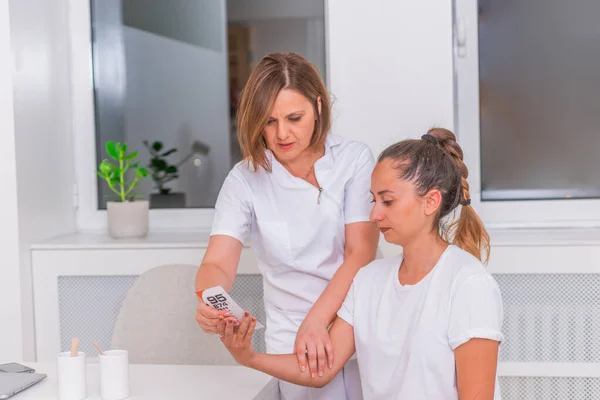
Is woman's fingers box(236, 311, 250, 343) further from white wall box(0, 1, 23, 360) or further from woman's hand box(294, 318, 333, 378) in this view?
white wall box(0, 1, 23, 360)

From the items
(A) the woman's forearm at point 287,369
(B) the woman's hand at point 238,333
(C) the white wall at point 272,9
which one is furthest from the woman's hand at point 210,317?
(C) the white wall at point 272,9

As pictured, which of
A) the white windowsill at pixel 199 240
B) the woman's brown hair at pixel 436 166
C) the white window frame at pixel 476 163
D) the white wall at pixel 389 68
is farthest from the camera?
the white window frame at pixel 476 163

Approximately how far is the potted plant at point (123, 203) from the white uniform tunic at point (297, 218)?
3.03 feet

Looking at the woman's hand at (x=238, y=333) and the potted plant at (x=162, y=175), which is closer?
the woman's hand at (x=238, y=333)

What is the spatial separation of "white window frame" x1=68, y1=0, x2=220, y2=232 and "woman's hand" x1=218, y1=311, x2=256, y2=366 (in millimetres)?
1414

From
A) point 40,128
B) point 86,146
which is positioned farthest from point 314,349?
point 86,146

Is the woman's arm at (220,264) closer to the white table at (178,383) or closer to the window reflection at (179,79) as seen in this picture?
the white table at (178,383)

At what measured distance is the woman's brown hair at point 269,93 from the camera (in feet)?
5.57

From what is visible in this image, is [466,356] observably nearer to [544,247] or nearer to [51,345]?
[544,247]

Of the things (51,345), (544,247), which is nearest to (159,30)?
(51,345)

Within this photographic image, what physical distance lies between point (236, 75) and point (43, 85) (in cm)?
68

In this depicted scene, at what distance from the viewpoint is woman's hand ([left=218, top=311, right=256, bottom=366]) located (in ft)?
4.74

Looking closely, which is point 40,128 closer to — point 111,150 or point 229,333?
point 111,150

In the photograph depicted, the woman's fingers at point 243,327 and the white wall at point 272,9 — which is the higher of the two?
the white wall at point 272,9
